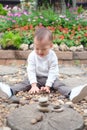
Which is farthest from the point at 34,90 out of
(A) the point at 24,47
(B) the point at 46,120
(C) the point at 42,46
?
(A) the point at 24,47

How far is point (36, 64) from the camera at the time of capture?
4078 millimetres

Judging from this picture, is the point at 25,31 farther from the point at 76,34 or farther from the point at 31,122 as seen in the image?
the point at 31,122

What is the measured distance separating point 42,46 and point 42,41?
0.05 m

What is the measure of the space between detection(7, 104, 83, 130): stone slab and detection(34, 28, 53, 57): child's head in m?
0.93

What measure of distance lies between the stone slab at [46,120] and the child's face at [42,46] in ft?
3.04

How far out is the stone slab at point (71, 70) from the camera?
200 inches

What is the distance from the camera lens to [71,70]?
527cm

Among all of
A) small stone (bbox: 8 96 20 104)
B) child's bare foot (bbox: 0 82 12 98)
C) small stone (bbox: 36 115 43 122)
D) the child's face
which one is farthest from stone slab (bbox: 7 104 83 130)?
the child's face

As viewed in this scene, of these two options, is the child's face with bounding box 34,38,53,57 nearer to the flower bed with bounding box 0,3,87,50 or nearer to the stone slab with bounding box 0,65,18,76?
the stone slab with bounding box 0,65,18,76

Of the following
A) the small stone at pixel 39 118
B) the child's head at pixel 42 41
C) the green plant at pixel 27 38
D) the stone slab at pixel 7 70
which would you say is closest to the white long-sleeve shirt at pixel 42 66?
the child's head at pixel 42 41

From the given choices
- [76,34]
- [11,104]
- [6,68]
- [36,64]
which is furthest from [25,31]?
[11,104]

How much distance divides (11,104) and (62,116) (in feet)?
2.17

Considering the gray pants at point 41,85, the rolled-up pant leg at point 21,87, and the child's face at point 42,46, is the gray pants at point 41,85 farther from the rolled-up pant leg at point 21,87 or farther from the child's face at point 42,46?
the child's face at point 42,46

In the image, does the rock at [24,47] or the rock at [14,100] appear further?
the rock at [24,47]
